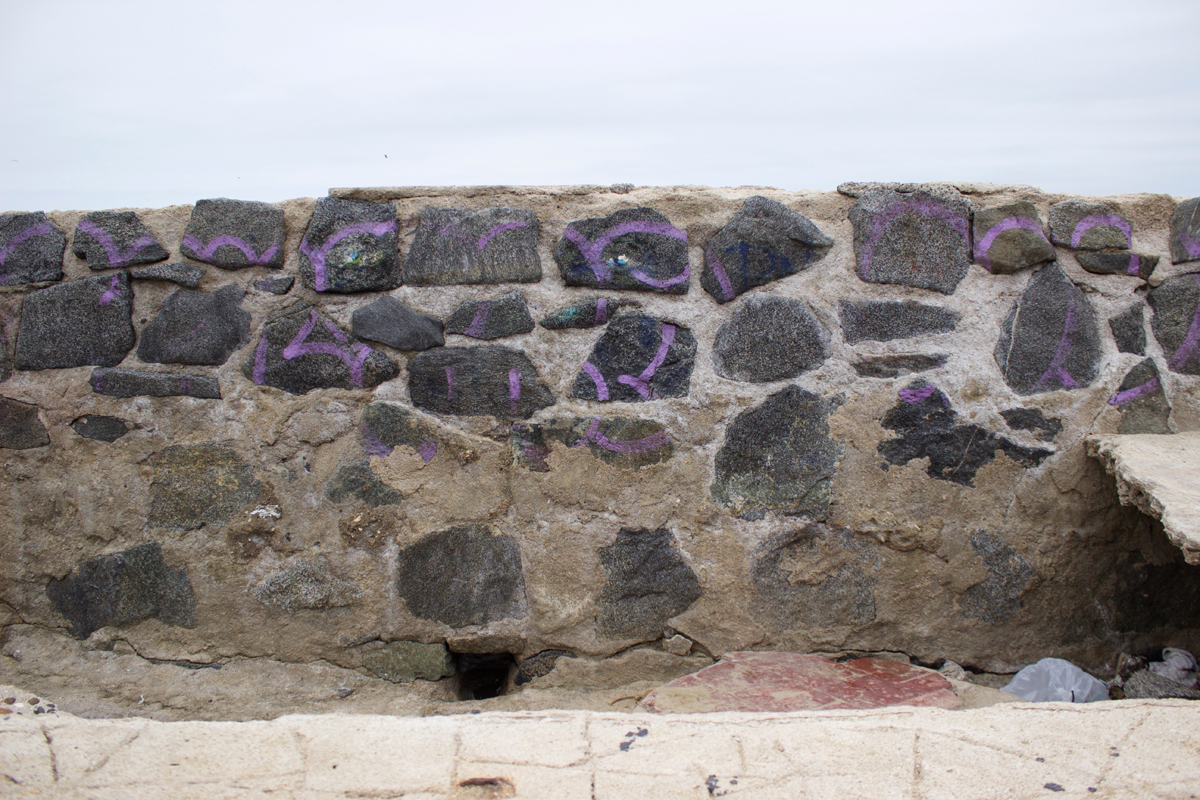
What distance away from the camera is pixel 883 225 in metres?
1.83

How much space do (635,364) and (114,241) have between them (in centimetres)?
121

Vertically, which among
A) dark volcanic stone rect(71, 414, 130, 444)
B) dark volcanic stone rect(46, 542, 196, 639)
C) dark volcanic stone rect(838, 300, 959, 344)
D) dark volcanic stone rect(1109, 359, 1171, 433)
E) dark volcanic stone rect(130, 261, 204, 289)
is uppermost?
dark volcanic stone rect(130, 261, 204, 289)

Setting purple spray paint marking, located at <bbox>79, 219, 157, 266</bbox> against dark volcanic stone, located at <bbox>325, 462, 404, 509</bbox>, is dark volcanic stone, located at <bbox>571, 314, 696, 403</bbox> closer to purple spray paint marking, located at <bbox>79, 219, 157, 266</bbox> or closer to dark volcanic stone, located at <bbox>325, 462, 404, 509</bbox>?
dark volcanic stone, located at <bbox>325, 462, 404, 509</bbox>

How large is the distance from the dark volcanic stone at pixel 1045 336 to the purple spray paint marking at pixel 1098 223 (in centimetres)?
8

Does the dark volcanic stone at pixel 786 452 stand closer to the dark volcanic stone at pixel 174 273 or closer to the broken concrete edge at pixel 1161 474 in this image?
the broken concrete edge at pixel 1161 474

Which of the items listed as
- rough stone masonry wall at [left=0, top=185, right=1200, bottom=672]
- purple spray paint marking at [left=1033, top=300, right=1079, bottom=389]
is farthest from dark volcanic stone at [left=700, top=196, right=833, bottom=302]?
purple spray paint marking at [left=1033, top=300, right=1079, bottom=389]

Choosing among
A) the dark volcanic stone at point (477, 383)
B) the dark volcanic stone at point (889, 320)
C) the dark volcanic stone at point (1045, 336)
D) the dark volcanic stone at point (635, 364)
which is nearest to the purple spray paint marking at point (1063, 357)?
the dark volcanic stone at point (1045, 336)

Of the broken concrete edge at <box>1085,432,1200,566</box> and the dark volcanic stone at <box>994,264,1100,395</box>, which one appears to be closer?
the broken concrete edge at <box>1085,432,1200,566</box>

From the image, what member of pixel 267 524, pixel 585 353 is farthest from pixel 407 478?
pixel 585 353

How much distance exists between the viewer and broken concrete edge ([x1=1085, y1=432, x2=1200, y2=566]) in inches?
54.9

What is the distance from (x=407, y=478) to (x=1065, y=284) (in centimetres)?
157

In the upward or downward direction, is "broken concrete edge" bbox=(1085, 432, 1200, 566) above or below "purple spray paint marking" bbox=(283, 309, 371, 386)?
below

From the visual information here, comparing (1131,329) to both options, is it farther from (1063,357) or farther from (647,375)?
(647,375)

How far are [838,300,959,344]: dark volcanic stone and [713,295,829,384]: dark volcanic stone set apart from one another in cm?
7
